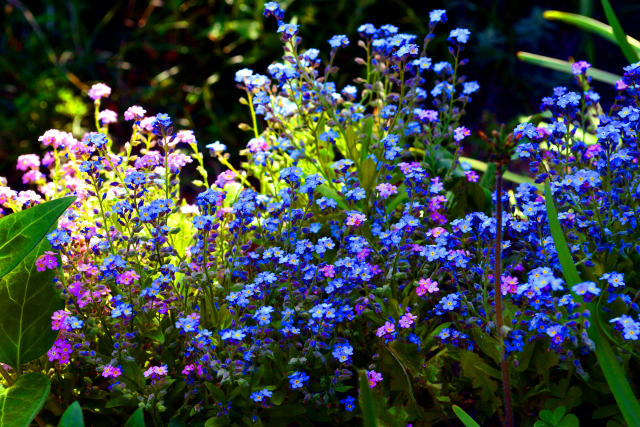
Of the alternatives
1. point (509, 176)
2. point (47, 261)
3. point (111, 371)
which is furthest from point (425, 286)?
point (509, 176)

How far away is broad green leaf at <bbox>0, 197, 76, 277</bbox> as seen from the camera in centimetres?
176

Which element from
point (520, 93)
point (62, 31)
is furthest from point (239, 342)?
point (62, 31)

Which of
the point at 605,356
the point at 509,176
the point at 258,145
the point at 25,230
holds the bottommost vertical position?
the point at 605,356

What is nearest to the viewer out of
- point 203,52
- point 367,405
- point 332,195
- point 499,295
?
point 367,405

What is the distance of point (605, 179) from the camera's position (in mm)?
2066

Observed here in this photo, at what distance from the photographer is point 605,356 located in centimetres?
156

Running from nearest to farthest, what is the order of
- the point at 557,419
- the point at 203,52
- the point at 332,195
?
the point at 557,419, the point at 332,195, the point at 203,52

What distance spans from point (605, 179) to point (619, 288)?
1.34 feet

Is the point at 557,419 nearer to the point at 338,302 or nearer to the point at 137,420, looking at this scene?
the point at 338,302

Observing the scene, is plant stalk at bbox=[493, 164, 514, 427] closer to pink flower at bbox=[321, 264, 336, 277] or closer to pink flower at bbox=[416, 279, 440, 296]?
pink flower at bbox=[416, 279, 440, 296]

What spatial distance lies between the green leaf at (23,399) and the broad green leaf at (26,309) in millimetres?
87

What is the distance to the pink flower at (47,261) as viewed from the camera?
1.87m

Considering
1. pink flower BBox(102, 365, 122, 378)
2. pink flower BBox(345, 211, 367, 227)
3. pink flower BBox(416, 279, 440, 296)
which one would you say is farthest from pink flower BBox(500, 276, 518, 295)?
pink flower BBox(102, 365, 122, 378)

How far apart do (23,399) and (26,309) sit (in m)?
0.29
